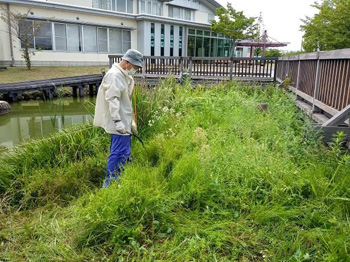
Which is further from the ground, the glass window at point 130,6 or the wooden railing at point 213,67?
the glass window at point 130,6

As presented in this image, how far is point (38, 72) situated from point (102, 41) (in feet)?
22.1

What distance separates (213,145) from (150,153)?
33.7 inches

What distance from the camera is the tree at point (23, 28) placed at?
1666 cm

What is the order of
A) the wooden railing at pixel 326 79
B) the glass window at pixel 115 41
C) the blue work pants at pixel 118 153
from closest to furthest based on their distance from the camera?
the blue work pants at pixel 118 153 → the wooden railing at pixel 326 79 → the glass window at pixel 115 41

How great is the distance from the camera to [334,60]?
432cm

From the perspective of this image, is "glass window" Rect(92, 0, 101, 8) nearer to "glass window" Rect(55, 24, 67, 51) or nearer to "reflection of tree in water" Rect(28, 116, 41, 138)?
"glass window" Rect(55, 24, 67, 51)

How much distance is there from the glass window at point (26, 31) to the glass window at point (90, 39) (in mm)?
3915

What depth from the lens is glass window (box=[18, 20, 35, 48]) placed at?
17047mm

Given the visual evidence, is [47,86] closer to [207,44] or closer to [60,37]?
[60,37]

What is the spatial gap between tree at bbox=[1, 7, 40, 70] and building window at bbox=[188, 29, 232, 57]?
13976mm

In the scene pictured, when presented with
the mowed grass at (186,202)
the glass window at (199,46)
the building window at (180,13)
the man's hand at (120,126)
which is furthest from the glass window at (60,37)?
the man's hand at (120,126)

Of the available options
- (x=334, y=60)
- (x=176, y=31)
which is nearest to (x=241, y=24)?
(x=176, y=31)

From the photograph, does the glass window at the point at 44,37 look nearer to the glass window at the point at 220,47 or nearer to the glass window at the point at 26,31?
the glass window at the point at 26,31

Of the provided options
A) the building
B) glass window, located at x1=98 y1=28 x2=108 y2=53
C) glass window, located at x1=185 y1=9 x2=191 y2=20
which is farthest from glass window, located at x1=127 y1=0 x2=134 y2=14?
glass window, located at x1=185 y1=9 x2=191 y2=20
